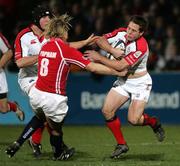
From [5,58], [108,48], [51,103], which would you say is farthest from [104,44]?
[5,58]

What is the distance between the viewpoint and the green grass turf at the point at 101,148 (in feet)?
31.8

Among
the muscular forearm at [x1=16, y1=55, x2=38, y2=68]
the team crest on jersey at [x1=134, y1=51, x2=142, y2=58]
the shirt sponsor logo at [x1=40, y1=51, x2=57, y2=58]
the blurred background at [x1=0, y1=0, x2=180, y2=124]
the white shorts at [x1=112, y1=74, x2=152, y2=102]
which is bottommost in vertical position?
the blurred background at [x1=0, y1=0, x2=180, y2=124]

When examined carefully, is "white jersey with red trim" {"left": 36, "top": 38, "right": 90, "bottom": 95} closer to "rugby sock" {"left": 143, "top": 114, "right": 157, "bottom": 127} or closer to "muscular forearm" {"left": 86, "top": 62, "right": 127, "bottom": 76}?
"muscular forearm" {"left": 86, "top": 62, "right": 127, "bottom": 76}

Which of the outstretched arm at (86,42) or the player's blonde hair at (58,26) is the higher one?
the player's blonde hair at (58,26)

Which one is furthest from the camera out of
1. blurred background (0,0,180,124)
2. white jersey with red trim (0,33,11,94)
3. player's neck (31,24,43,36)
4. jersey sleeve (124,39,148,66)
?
blurred background (0,0,180,124)

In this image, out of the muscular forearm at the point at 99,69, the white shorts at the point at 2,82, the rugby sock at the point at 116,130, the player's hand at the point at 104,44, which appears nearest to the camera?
the muscular forearm at the point at 99,69

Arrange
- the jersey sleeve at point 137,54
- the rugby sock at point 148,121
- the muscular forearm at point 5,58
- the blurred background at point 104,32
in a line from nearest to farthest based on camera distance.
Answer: the jersey sleeve at point 137,54, the rugby sock at point 148,121, the muscular forearm at point 5,58, the blurred background at point 104,32

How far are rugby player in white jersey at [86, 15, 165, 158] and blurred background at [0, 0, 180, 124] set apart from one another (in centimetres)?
537

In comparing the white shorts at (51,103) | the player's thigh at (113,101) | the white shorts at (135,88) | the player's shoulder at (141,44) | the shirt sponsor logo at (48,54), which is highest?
the shirt sponsor logo at (48,54)

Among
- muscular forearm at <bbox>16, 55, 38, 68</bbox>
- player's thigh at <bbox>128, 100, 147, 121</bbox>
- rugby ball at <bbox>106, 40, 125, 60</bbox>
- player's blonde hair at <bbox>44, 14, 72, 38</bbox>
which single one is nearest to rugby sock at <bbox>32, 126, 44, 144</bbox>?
muscular forearm at <bbox>16, 55, 38, 68</bbox>

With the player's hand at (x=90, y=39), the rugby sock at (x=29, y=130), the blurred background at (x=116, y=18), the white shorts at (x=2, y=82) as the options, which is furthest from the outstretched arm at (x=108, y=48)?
the blurred background at (x=116, y=18)

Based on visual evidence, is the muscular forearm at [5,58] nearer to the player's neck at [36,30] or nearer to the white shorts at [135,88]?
the player's neck at [36,30]

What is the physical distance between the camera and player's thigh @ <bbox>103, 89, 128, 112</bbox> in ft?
34.5

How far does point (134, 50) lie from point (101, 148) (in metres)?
2.04
